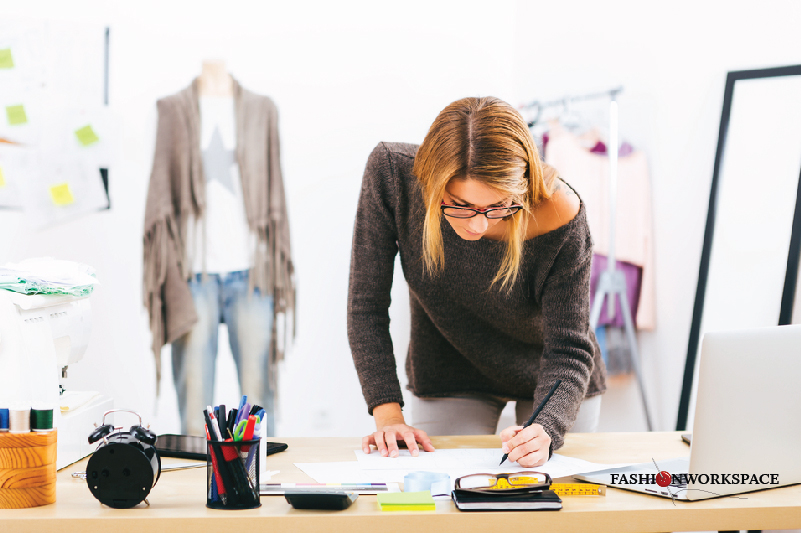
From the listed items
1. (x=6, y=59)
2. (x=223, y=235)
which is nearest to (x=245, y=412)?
(x=223, y=235)

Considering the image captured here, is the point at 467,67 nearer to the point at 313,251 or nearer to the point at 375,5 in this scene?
the point at 375,5

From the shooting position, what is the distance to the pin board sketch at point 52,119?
2.23 m

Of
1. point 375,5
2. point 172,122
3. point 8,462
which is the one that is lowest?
point 8,462

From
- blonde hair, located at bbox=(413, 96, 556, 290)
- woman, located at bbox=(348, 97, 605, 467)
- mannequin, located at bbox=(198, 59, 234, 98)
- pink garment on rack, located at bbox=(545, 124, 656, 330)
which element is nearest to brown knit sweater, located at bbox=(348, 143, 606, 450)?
woman, located at bbox=(348, 97, 605, 467)

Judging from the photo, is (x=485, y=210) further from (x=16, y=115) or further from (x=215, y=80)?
(x=16, y=115)

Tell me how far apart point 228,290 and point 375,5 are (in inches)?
46.5

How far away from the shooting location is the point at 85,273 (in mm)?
1280

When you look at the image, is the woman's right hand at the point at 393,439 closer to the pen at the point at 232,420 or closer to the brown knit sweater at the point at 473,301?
the brown knit sweater at the point at 473,301

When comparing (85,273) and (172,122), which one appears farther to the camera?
(172,122)

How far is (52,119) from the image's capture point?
7.39ft

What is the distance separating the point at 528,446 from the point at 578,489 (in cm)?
14

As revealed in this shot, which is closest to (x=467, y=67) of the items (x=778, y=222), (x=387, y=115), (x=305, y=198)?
(x=387, y=115)

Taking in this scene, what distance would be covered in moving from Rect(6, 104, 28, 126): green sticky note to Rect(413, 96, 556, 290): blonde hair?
A: 5.53ft

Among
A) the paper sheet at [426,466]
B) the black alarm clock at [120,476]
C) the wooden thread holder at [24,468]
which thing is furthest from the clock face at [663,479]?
the wooden thread holder at [24,468]
